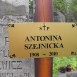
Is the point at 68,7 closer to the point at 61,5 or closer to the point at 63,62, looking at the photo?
the point at 61,5

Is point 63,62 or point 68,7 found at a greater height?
point 68,7

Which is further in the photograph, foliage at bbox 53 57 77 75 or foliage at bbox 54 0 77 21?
foliage at bbox 54 0 77 21

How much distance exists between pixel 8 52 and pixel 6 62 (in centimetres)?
9

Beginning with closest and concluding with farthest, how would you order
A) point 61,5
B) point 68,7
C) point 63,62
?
point 63,62 → point 61,5 → point 68,7

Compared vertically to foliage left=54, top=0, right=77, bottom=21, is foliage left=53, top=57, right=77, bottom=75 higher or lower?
lower

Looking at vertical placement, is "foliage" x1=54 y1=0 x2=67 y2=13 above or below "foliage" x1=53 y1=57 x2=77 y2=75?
above

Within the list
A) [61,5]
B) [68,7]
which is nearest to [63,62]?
[61,5]

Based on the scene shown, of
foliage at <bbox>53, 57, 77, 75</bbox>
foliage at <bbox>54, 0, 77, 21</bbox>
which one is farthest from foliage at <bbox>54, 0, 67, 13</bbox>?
foliage at <bbox>53, 57, 77, 75</bbox>

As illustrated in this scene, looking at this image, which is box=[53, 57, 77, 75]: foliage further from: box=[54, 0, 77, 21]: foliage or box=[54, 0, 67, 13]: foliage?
box=[54, 0, 67, 13]: foliage

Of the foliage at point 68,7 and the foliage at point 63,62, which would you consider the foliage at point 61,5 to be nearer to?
the foliage at point 68,7

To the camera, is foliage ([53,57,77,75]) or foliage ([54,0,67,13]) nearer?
foliage ([53,57,77,75])

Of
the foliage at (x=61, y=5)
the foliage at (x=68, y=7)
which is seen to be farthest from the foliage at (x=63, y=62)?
the foliage at (x=61, y=5)

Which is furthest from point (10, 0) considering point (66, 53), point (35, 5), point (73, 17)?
point (73, 17)

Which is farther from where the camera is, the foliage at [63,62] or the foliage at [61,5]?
the foliage at [61,5]
